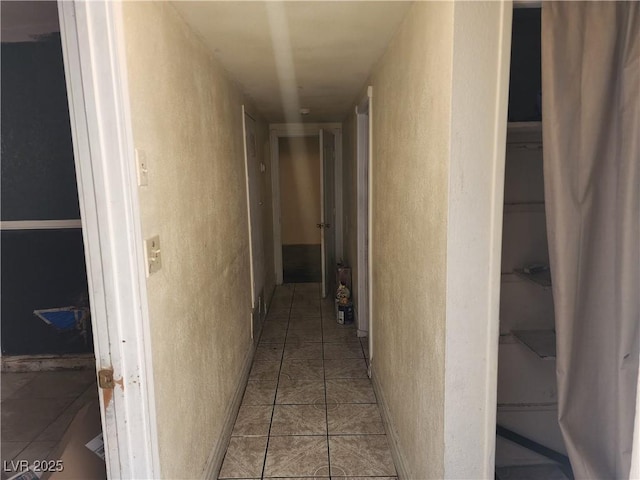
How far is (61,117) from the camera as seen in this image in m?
2.74

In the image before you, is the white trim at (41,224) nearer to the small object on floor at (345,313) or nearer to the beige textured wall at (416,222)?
the beige textured wall at (416,222)

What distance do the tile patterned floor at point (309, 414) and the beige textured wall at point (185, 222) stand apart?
10.0 inches

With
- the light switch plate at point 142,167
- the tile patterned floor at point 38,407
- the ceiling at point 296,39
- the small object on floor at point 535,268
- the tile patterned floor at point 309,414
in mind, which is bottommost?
the tile patterned floor at point 309,414

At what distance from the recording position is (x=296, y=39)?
193 centimetres

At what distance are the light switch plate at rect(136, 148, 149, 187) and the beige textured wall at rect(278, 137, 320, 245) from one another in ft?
21.1

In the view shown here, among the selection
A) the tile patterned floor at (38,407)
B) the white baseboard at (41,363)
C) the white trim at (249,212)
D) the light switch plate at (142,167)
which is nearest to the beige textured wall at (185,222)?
the light switch plate at (142,167)

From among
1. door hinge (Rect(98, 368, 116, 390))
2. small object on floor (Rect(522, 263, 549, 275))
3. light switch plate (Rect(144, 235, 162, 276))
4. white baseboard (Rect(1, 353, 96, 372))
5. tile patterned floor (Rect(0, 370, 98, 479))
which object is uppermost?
light switch plate (Rect(144, 235, 162, 276))

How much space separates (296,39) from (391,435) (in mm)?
2150

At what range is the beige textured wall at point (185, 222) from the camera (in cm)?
A: 130

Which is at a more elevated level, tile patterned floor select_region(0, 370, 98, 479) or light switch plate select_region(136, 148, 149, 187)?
light switch plate select_region(136, 148, 149, 187)

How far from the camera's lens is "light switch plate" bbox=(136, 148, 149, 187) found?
1.20m

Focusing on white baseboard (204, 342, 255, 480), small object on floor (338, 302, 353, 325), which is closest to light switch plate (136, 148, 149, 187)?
white baseboard (204, 342, 255, 480)

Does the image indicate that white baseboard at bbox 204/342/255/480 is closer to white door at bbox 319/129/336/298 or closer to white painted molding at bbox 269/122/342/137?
white door at bbox 319/129/336/298

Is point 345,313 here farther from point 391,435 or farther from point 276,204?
point 276,204
